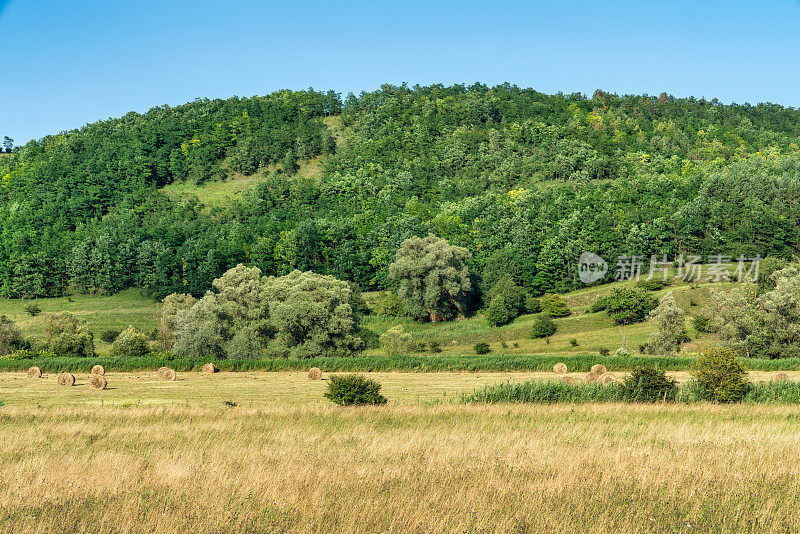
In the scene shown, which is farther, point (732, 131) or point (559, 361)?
point (732, 131)

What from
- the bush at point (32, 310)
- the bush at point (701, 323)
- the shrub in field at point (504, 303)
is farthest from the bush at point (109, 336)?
the bush at point (701, 323)

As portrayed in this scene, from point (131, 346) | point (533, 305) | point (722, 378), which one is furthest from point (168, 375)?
point (533, 305)

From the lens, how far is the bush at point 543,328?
8319cm

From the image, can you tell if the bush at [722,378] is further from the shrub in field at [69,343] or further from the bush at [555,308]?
the bush at [555,308]

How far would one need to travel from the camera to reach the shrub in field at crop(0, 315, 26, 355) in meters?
73.1

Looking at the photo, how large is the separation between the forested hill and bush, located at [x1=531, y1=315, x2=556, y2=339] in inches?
959

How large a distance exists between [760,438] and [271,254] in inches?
4623

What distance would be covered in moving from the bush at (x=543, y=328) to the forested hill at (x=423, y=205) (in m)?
24.4

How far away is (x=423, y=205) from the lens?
153 meters

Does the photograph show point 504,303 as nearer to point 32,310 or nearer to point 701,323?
point 701,323

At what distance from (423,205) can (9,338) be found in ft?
315

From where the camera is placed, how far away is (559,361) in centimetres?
5147

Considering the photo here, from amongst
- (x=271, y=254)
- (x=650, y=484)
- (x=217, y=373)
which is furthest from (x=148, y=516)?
(x=271, y=254)

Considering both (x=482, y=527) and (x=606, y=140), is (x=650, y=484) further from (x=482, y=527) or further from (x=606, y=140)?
(x=606, y=140)
